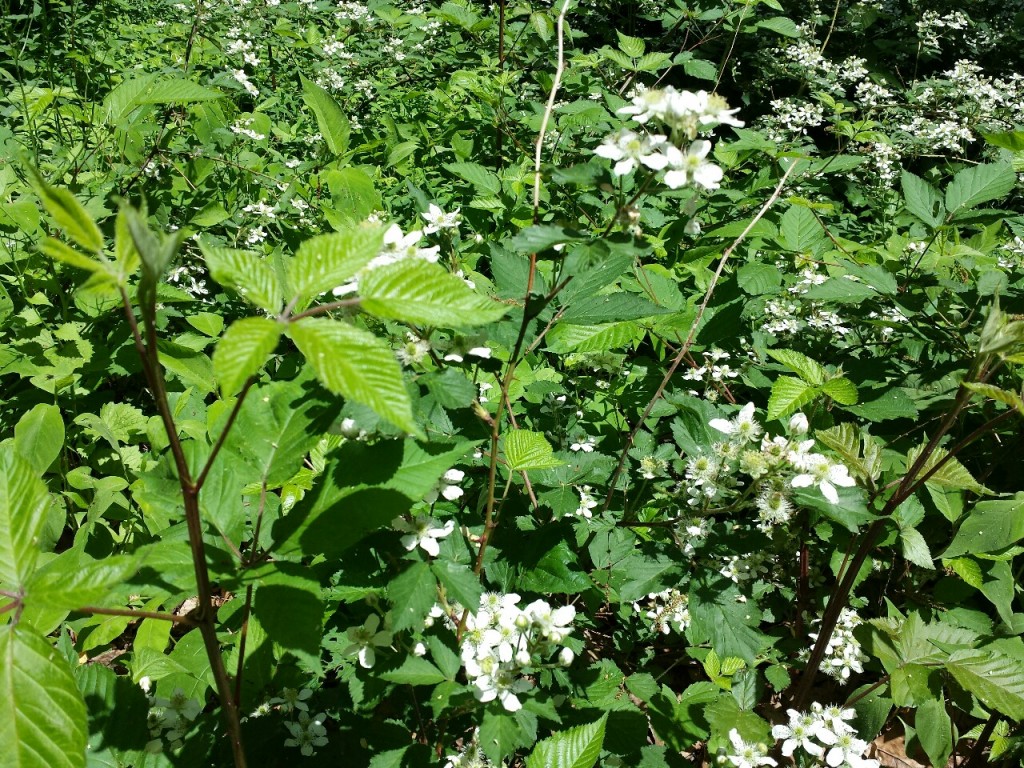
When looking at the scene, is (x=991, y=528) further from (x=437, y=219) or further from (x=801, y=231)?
(x=437, y=219)

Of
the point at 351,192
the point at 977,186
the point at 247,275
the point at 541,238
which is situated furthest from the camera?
the point at 977,186

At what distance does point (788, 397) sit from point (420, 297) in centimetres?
131

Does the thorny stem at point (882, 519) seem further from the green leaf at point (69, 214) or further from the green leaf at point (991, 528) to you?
the green leaf at point (69, 214)

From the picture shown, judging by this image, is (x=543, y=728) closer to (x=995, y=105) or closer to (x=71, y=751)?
(x=71, y=751)

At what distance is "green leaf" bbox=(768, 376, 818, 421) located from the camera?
177cm

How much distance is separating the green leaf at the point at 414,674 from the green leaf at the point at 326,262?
77 centimetres

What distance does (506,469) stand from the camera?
1.75m

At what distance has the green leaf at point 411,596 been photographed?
3.66 feet

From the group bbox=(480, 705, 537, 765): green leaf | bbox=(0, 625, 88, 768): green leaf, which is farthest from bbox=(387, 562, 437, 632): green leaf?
bbox=(0, 625, 88, 768): green leaf

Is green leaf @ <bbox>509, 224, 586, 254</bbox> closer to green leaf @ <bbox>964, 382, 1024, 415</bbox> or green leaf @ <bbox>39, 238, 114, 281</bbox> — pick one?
green leaf @ <bbox>39, 238, 114, 281</bbox>

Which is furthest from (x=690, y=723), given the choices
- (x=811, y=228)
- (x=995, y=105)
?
(x=995, y=105)

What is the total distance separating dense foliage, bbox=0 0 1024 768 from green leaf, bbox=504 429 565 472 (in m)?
0.01

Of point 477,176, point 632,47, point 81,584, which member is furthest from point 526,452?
point 632,47

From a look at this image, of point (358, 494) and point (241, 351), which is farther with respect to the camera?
point (358, 494)
